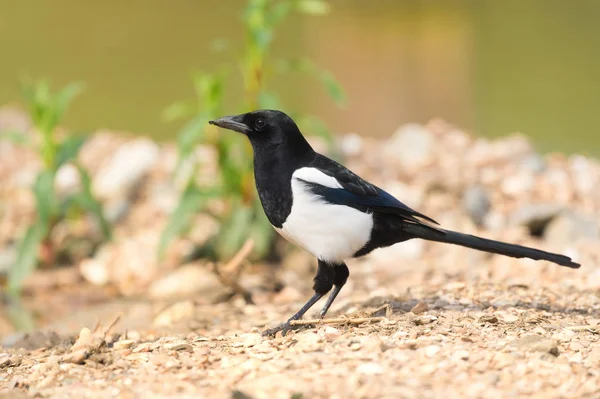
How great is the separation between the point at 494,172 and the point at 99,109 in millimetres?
3341

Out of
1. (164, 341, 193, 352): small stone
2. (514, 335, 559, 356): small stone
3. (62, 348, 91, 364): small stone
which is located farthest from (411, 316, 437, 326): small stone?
(62, 348, 91, 364): small stone

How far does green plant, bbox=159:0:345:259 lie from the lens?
4.82 metres

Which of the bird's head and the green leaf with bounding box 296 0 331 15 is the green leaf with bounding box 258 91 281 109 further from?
the bird's head

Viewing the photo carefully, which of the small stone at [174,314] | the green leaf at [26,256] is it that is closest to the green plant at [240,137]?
the small stone at [174,314]

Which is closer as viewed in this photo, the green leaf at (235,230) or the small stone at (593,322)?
the small stone at (593,322)

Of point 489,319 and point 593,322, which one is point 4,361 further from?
point 593,322

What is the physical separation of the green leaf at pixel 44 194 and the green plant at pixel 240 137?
2.27 feet

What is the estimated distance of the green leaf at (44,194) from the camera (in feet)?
16.1

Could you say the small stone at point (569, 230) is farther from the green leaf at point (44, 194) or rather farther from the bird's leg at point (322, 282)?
the green leaf at point (44, 194)

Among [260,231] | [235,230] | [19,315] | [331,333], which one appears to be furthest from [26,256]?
[331,333]

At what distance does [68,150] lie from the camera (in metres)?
5.04

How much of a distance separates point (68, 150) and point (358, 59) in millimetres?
3291

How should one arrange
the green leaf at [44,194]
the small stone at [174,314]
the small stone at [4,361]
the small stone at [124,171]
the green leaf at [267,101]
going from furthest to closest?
1. the small stone at [124,171]
2. the green leaf at [44,194]
3. the green leaf at [267,101]
4. the small stone at [174,314]
5. the small stone at [4,361]

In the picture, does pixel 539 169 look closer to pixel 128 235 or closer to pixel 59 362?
pixel 128 235
